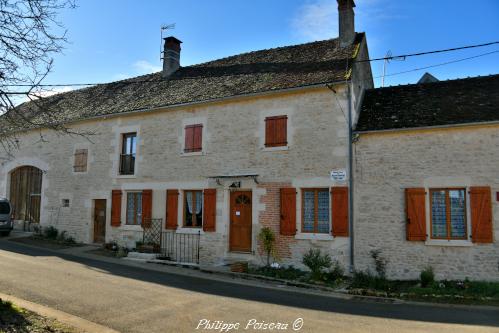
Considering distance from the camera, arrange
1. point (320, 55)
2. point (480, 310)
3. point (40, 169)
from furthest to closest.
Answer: point (40, 169) < point (320, 55) < point (480, 310)

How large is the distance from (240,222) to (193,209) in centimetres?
189

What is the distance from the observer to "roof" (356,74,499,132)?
1088 centimetres

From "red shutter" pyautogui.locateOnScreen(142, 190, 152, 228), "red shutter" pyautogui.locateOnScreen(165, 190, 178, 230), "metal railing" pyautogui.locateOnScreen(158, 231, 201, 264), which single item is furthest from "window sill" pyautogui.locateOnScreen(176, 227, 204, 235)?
"red shutter" pyautogui.locateOnScreen(142, 190, 152, 228)

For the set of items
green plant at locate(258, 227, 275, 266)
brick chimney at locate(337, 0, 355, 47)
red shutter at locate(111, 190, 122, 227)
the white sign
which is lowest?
green plant at locate(258, 227, 275, 266)

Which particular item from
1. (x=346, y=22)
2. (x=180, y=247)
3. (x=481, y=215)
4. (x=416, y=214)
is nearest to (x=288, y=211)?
(x=416, y=214)

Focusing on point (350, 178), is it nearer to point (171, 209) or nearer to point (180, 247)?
point (180, 247)

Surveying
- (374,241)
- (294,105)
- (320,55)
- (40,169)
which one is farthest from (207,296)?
(40,169)

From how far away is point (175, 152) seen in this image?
1455 centimetres

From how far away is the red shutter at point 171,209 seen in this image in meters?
14.1

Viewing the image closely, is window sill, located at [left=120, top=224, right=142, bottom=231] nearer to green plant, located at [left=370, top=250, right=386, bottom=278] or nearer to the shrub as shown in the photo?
green plant, located at [left=370, top=250, right=386, bottom=278]

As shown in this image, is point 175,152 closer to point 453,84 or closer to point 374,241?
point 374,241

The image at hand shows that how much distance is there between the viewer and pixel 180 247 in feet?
45.2

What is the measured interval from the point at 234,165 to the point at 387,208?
4943 mm

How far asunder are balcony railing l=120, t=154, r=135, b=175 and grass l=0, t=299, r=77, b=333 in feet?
31.7
